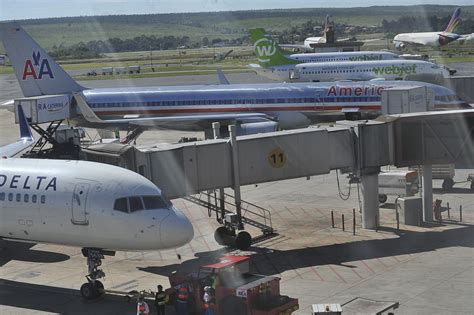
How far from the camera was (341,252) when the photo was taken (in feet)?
111

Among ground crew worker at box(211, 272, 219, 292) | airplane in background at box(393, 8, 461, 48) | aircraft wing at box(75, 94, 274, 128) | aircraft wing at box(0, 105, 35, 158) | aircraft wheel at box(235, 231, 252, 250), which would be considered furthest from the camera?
airplane in background at box(393, 8, 461, 48)

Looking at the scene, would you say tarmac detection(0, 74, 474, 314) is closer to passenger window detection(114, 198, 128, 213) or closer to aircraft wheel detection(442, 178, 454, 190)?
aircraft wheel detection(442, 178, 454, 190)

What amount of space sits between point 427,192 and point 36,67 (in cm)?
3152

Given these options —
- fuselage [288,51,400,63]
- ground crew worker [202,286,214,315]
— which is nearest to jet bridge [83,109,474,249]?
ground crew worker [202,286,214,315]

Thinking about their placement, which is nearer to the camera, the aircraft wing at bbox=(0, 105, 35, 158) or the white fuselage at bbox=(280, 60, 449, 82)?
the aircraft wing at bbox=(0, 105, 35, 158)

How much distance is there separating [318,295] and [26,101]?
63.2 feet

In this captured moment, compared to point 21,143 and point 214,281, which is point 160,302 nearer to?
point 214,281

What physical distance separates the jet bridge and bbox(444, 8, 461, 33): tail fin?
113m

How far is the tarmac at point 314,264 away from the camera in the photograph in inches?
1079

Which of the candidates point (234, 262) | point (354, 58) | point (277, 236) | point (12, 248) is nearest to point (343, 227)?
point (277, 236)

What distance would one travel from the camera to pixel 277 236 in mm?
37188

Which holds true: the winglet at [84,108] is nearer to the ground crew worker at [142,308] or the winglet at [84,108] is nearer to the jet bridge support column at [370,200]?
the jet bridge support column at [370,200]

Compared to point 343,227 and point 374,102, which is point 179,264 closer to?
point 343,227

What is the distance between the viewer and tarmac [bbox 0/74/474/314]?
27.4 metres
